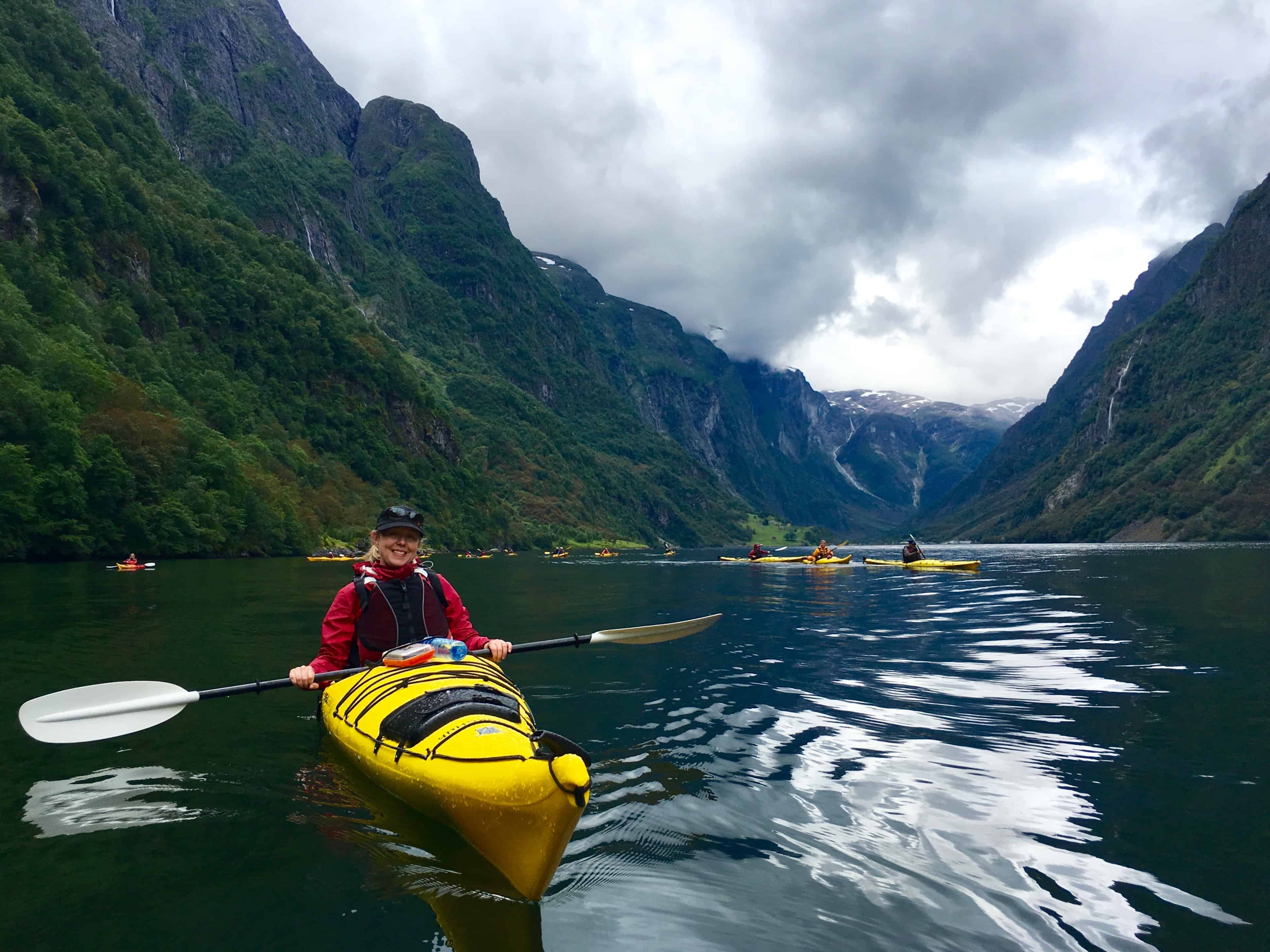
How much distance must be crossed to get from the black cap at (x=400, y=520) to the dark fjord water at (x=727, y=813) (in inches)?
104

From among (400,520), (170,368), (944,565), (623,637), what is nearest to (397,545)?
(400,520)

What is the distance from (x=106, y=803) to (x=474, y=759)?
426cm

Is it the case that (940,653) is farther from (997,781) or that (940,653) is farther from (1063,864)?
(1063,864)

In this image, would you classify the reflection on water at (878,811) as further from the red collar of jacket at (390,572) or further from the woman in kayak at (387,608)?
the red collar of jacket at (390,572)

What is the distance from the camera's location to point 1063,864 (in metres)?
6.03

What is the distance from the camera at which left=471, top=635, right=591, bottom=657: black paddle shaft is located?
9.09 m

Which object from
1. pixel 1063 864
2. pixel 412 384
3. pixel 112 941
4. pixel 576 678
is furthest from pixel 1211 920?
pixel 412 384

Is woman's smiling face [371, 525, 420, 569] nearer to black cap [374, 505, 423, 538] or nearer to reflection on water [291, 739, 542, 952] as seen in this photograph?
black cap [374, 505, 423, 538]

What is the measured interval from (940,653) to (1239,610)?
12.8 meters

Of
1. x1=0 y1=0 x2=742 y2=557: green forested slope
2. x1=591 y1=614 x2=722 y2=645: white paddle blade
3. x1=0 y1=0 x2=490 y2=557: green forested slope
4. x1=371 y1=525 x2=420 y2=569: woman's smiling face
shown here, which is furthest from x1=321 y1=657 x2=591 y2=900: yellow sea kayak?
x1=0 y1=0 x2=490 y2=557: green forested slope

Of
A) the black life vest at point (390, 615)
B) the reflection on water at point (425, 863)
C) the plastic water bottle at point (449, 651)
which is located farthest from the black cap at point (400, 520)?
the reflection on water at point (425, 863)

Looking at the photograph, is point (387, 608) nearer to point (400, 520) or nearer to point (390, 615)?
point (390, 615)

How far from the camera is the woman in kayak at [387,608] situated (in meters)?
8.80

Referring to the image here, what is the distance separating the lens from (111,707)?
7.87 meters
